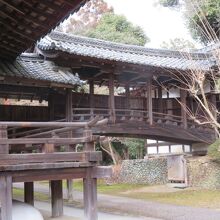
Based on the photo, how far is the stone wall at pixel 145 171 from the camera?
70.6ft

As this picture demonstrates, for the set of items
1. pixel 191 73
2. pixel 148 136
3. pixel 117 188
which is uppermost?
pixel 191 73

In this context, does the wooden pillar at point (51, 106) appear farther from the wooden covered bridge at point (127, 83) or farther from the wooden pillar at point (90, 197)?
the wooden pillar at point (90, 197)

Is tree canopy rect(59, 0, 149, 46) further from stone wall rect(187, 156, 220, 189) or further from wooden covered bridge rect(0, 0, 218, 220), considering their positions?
stone wall rect(187, 156, 220, 189)

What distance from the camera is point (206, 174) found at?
1867 cm

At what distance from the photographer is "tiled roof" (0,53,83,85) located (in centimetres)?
1196

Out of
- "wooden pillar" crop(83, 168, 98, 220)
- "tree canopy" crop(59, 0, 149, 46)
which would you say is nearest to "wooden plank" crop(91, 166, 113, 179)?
"wooden pillar" crop(83, 168, 98, 220)

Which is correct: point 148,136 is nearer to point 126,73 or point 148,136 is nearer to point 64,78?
point 126,73

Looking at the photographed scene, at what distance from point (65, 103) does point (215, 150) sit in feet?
23.8

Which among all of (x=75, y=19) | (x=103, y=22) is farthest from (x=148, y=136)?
(x=75, y=19)

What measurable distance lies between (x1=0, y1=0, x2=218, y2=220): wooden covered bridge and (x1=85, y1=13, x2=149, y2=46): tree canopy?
1328 centimetres

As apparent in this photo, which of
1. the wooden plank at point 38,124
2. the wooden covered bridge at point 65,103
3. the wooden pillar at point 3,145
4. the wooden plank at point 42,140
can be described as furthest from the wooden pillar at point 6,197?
the wooden plank at point 38,124

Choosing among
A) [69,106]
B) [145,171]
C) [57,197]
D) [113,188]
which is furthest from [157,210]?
[145,171]

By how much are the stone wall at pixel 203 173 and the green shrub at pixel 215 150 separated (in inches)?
20.5

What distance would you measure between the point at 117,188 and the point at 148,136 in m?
4.58
